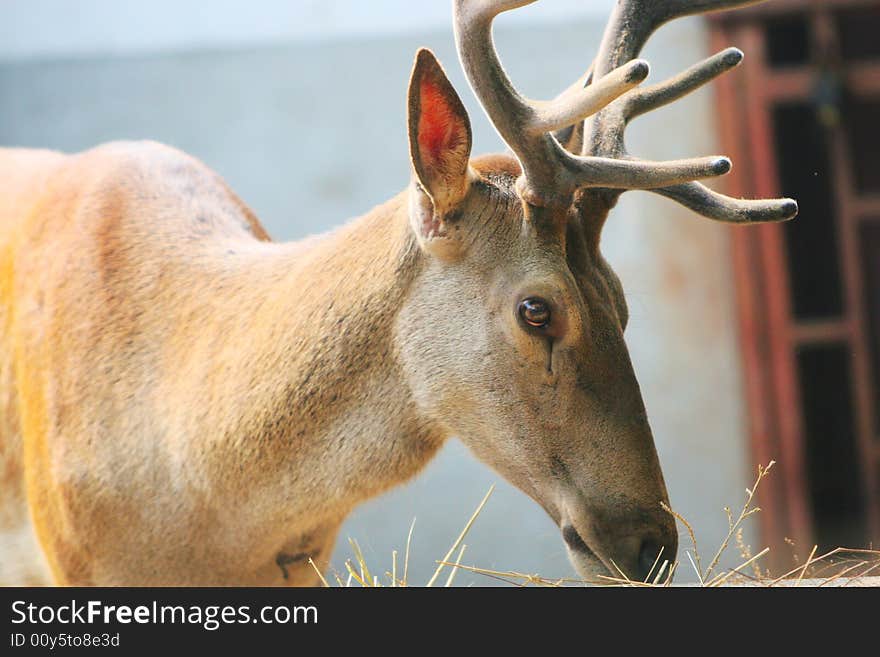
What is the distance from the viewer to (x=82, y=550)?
2.18 metres

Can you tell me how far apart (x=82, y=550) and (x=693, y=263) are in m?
2.86

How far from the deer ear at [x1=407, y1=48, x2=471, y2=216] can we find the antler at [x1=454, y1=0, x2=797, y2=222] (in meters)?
0.05

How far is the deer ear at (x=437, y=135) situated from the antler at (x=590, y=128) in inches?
2.1

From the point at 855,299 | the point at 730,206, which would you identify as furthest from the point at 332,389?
the point at 855,299

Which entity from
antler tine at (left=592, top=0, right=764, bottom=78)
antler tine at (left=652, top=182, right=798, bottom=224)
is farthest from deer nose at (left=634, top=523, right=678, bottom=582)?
antler tine at (left=592, top=0, right=764, bottom=78)

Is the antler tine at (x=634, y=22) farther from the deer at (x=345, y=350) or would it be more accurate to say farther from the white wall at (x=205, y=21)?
the white wall at (x=205, y=21)

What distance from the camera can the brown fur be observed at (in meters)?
1.89

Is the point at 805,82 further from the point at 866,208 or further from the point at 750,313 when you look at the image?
the point at 750,313

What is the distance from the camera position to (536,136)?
1.86 meters

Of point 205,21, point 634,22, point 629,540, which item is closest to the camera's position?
point 629,540

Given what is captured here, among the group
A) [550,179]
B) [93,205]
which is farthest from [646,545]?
[93,205]

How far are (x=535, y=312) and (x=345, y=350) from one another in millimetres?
348

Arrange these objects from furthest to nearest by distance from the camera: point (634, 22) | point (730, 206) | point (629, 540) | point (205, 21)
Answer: point (205, 21) < point (634, 22) < point (730, 206) < point (629, 540)
